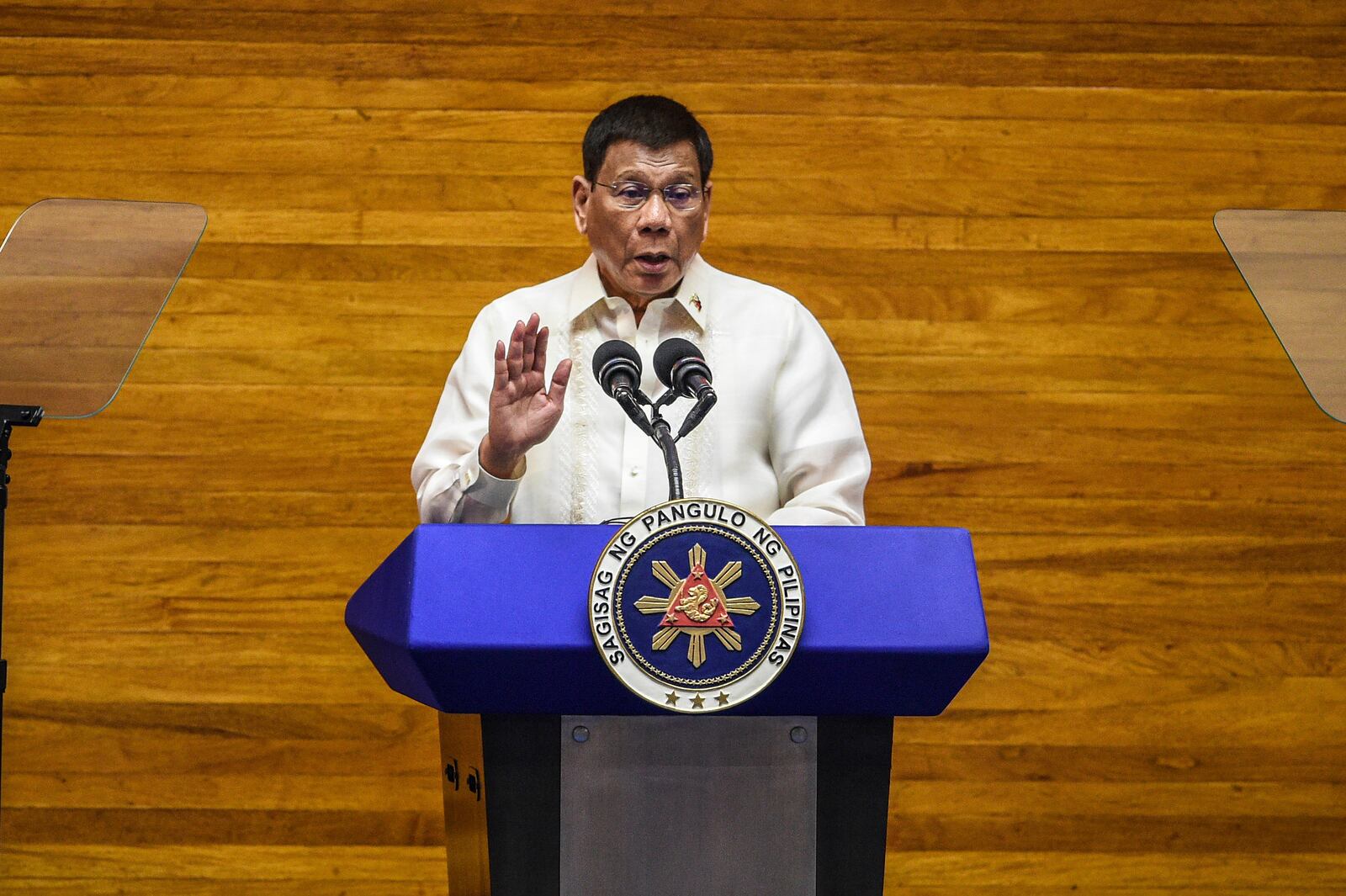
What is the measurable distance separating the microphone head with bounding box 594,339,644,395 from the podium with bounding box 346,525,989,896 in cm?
19

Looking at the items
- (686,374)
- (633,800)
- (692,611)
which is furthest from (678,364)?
(633,800)

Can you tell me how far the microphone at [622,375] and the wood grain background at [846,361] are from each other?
1.43m

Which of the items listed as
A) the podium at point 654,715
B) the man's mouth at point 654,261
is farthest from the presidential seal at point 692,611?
the man's mouth at point 654,261

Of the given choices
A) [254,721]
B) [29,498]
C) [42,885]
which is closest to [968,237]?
[254,721]

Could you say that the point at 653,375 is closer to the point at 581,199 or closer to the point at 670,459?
the point at 581,199

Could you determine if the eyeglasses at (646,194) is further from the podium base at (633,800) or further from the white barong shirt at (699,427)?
the podium base at (633,800)

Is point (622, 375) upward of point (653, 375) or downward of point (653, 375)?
upward

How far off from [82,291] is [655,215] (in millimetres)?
775

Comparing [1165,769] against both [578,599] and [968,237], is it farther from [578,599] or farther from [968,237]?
[578,599]

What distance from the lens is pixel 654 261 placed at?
1.85 metres

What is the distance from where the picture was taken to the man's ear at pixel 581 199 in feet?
6.36

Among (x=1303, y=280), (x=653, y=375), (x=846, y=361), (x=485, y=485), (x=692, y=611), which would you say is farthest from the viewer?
(x=846, y=361)

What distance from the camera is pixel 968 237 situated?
287 cm

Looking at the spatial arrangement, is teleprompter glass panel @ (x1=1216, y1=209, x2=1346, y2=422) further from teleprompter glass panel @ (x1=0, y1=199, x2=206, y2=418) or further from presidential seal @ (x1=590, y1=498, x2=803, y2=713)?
teleprompter glass panel @ (x1=0, y1=199, x2=206, y2=418)
